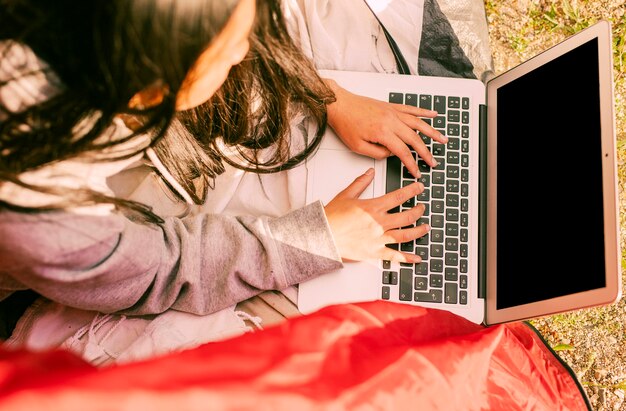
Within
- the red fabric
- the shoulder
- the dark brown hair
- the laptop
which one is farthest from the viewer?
the dark brown hair

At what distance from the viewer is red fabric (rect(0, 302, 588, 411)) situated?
0.45 m

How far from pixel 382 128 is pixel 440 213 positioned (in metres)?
0.18

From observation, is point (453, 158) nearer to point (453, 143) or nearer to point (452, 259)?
point (453, 143)

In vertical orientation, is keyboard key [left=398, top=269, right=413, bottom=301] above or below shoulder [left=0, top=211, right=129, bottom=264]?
below

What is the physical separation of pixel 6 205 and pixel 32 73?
0.15m

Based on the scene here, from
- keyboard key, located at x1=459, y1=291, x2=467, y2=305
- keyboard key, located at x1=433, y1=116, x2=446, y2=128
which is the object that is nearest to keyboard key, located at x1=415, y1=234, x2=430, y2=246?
keyboard key, located at x1=459, y1=291, x2=467, y2=305

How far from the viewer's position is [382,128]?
899 mm

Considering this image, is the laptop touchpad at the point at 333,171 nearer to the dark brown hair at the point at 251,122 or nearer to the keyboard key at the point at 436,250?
the dark brown hair at the point at 251,122

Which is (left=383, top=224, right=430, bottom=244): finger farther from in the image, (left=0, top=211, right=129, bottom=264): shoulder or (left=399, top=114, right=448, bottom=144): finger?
(left=0, top=211, right=129, bottom=264): shoulder

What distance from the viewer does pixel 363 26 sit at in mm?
1079

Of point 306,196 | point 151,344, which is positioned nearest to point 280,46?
point 306,196

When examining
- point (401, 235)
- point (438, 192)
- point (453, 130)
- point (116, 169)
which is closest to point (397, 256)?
point (401, 235)

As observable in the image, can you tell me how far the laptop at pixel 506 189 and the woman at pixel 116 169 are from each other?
0.06 meters

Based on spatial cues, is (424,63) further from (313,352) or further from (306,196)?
(313,352)
